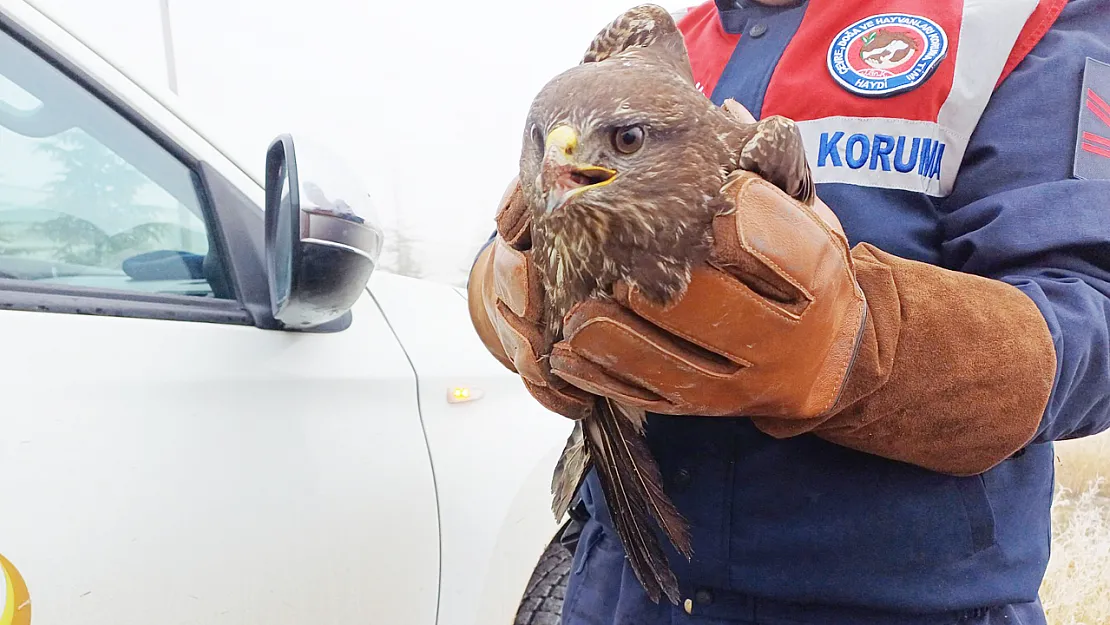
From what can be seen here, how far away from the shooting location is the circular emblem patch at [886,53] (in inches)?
48.1

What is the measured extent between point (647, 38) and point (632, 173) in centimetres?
43

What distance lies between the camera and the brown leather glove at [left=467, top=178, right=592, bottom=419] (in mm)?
1194

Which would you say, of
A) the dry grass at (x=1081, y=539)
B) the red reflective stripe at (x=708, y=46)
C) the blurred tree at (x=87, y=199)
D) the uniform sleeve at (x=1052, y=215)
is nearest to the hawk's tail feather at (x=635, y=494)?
the uniform sleeve at (x=1052, y=215)

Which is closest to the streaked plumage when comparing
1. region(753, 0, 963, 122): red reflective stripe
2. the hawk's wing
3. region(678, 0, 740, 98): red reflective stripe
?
the hawk's wing

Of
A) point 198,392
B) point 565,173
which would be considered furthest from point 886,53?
point 198,392

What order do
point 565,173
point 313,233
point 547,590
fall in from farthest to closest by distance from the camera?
point 547,590 → point 313,233 → point 565,173

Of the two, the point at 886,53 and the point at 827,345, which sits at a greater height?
the point at 886,53

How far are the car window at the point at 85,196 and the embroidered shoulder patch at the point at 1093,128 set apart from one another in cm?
176

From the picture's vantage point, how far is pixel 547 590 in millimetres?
2307

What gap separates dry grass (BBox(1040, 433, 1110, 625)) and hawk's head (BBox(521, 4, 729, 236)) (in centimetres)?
327

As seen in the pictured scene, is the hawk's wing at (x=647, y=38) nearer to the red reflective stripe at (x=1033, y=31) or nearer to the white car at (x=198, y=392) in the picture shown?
the red reflective stripe at (x=1033, y=31)

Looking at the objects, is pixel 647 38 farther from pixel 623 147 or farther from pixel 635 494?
pixel 635 494

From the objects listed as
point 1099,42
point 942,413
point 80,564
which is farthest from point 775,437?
point 80,564

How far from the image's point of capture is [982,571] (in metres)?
1.14
